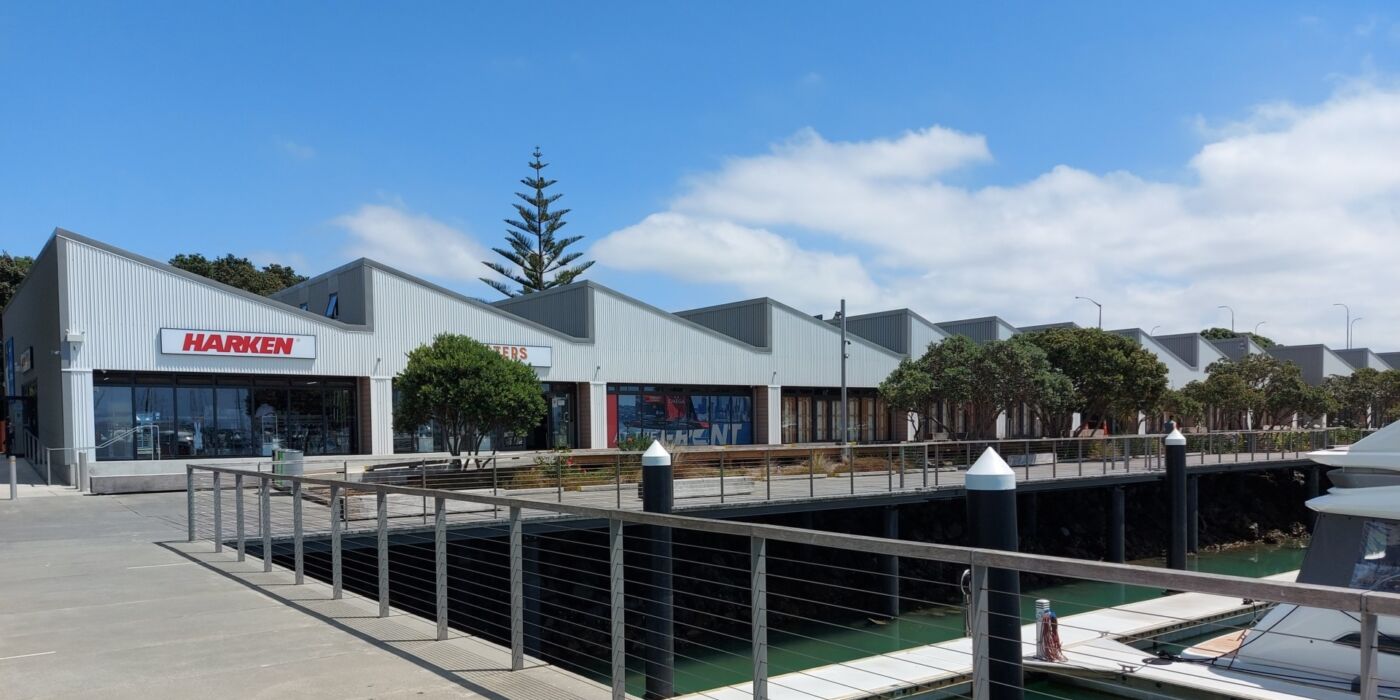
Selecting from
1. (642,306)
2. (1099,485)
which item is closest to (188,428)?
(642,306)

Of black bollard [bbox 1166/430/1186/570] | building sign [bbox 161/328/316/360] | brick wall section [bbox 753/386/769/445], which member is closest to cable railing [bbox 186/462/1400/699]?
black bollard [bbox 1166/430/1186/570]

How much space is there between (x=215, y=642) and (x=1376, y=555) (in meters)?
11.9

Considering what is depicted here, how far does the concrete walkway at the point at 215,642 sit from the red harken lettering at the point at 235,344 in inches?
667

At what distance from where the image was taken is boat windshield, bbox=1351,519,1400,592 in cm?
1117

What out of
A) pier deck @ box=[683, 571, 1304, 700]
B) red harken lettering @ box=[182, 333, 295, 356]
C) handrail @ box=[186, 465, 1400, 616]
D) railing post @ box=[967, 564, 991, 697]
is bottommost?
pier deck @ box=[683, 571, 1304, 700]

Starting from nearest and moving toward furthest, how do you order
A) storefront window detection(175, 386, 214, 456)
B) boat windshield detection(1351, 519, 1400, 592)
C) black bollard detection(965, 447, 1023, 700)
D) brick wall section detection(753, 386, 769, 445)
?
black bollard detection(965, 447, 1023, 700), boat windshield detection(1351, 519, 1400, 592), storefront window detection(175, 386, 214, 456), brick wall section detection(753, 386, 769, 445)

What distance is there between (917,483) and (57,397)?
22424 mm

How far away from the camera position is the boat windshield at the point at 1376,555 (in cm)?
1117

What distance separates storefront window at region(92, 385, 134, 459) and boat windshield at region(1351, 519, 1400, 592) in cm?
2662

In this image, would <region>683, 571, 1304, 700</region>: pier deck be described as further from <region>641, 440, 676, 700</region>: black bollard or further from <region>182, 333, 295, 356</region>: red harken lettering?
<region>182, 333, 295, 356</region>: red harken lettering

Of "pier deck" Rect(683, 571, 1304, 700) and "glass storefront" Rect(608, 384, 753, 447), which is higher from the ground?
"glass storefront" Rect(608, 384, 753, 447)

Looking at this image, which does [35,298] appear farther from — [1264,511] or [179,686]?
[1264,511]

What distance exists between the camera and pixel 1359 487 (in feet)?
40.8

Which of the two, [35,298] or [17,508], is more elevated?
[35,298]
